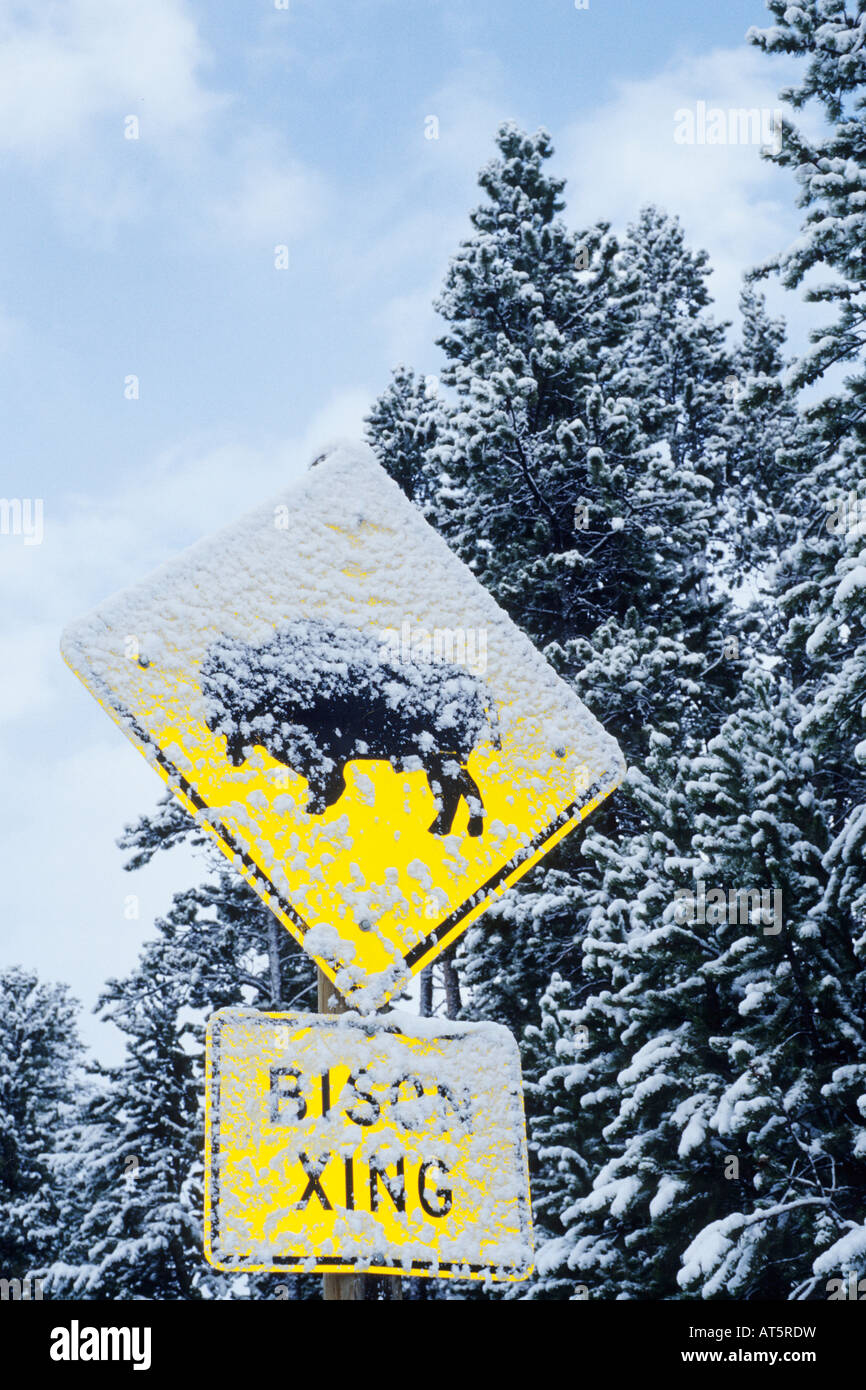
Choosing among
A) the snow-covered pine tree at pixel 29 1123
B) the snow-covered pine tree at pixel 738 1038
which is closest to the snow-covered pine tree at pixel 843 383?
the snow-covered pine tree at pixel 738 1038

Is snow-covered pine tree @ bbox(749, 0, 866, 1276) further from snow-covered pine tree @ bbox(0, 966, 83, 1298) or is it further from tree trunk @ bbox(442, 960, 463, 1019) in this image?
snow-covered pine tree @ bbox(0, 966, 83, 1298)

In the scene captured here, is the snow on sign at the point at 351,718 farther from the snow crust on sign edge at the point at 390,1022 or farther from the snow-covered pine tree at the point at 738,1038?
the snow-covered pine tree at the point at 738,1038

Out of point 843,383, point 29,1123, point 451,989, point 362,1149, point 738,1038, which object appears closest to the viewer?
point 362,1149

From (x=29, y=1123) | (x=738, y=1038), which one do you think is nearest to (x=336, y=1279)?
(x=738, y=1038)

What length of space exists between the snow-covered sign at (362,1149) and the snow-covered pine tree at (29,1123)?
21.6 m

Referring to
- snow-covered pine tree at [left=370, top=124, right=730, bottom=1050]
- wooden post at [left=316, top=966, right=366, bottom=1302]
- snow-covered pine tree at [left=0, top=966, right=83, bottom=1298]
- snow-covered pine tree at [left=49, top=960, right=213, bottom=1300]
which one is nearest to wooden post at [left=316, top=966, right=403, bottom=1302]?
wooden post at [left=316, top=966, right=366, bottom=1302]

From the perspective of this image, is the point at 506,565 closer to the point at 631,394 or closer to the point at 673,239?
the point at 631,394

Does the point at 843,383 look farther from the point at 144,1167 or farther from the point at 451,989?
the point at 144,1167

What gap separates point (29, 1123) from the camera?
2741 centimetres

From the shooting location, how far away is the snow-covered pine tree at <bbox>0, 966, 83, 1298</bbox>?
81.6 ft

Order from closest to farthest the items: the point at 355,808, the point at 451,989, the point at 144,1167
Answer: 1. the point at 355,808
2. the point at 451,989
3. the point at 144,1167

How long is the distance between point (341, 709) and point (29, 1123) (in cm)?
Result: 2927

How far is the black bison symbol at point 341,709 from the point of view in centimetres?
166
